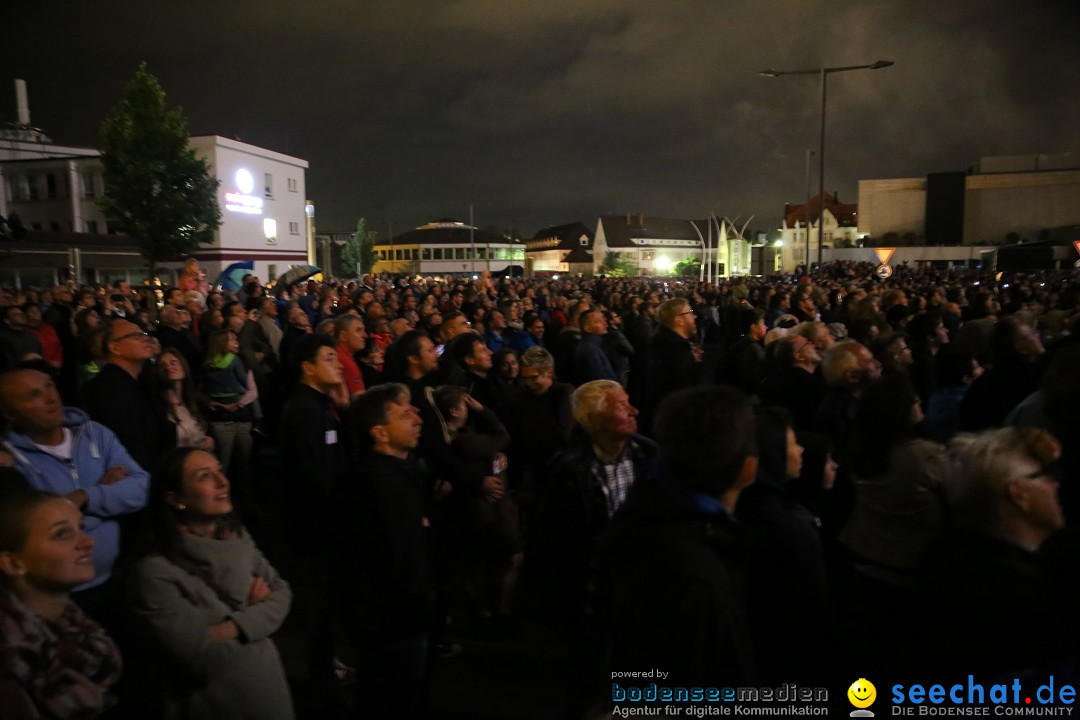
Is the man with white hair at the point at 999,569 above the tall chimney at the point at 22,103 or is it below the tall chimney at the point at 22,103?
below

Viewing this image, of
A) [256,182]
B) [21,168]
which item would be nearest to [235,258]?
[256,182]

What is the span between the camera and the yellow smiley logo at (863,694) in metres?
2.61

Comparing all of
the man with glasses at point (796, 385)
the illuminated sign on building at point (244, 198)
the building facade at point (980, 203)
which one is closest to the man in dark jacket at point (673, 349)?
the man with glasses at point (796, 385)

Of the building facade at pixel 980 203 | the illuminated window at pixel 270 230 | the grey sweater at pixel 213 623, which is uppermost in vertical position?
the building facade at pixel 980 203

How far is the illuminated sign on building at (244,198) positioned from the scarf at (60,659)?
45904 mm

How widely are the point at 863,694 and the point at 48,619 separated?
2913 mm

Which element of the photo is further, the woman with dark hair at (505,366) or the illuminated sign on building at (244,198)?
the illuminated sign on building at (244,198)

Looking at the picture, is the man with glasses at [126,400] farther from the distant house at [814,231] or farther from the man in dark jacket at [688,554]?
the distant house at [814,231]

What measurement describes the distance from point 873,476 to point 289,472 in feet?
9.90

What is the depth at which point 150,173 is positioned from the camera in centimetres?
3128

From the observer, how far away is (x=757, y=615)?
2232 millimetres

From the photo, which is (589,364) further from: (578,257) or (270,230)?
(578,257)

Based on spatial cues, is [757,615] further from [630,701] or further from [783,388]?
[783,388]

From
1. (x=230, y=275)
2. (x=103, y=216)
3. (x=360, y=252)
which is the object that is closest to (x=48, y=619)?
(x=230, y=275)
